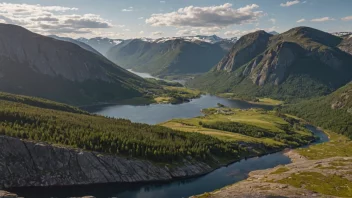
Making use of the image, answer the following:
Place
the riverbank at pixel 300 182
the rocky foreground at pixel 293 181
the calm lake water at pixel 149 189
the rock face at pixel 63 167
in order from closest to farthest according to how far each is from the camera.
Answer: the rocky foreground at pixel 293 181 → the riverbank at pixel 300 182 → the calm lake water at pixel 149 189 → the rock face at pixel 63 167

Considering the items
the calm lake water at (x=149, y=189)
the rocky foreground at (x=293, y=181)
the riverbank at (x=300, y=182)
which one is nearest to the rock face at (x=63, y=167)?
the calm lake water at (x=149, y=189)

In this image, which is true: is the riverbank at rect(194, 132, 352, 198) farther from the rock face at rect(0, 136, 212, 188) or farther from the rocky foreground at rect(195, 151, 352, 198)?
the rock face at rect(0, 136, 212, 188)

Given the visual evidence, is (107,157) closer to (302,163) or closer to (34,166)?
(34,166)

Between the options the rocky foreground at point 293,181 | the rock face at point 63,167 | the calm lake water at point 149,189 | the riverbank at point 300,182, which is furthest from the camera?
the rock face at point 63,167

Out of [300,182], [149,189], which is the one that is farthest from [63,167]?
[300,182]

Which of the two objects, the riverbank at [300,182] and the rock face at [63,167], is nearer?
the riverbank at [300,182]

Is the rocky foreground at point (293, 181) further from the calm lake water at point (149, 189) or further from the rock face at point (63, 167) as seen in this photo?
the rock face at point (63, 167)

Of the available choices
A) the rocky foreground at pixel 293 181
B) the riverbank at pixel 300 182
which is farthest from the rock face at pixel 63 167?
the riverbank at pixel 300 182

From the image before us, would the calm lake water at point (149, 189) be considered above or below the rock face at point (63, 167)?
below
